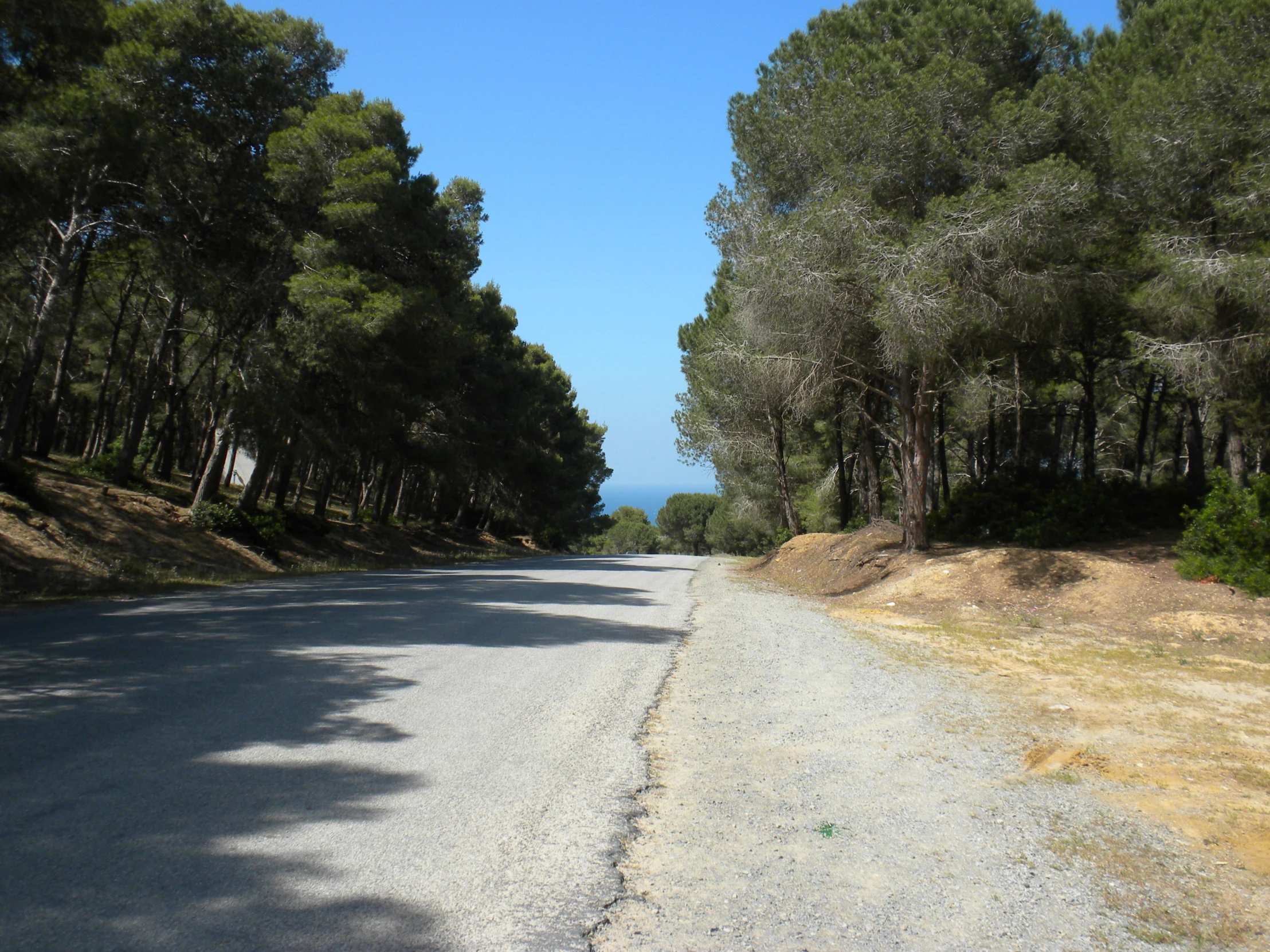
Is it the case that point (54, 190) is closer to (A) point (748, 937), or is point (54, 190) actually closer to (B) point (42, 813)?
(B) point (42, 813)

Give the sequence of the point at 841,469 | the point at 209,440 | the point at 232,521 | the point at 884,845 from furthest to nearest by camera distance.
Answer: the point at 841,469 < the point at 209,440 < the point at 232,521 < the point at 884,845

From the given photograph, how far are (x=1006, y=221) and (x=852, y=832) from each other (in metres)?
12.5

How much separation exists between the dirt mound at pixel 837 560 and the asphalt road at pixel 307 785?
9.35 metres

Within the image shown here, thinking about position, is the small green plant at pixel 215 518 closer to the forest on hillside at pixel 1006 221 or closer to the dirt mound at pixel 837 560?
the forest on hillside at pixel 1006 221

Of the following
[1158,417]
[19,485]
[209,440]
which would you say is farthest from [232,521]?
[1158,417]

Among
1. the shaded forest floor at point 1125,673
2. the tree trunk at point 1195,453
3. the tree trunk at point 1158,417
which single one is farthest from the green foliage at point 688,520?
the shaded forest floor at point 1125,673

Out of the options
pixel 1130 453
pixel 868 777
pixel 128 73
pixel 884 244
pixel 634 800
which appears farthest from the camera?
pixel 1130 453

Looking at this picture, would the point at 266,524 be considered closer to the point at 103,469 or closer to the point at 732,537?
the point at 103,469

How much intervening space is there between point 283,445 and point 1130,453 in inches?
1316

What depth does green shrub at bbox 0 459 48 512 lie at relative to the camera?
1492 cm

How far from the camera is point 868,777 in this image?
4.80m

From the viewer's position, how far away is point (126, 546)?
15.8 m

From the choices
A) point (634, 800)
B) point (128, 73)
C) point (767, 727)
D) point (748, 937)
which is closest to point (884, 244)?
point (767, 727)

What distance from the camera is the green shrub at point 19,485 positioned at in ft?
49.0
